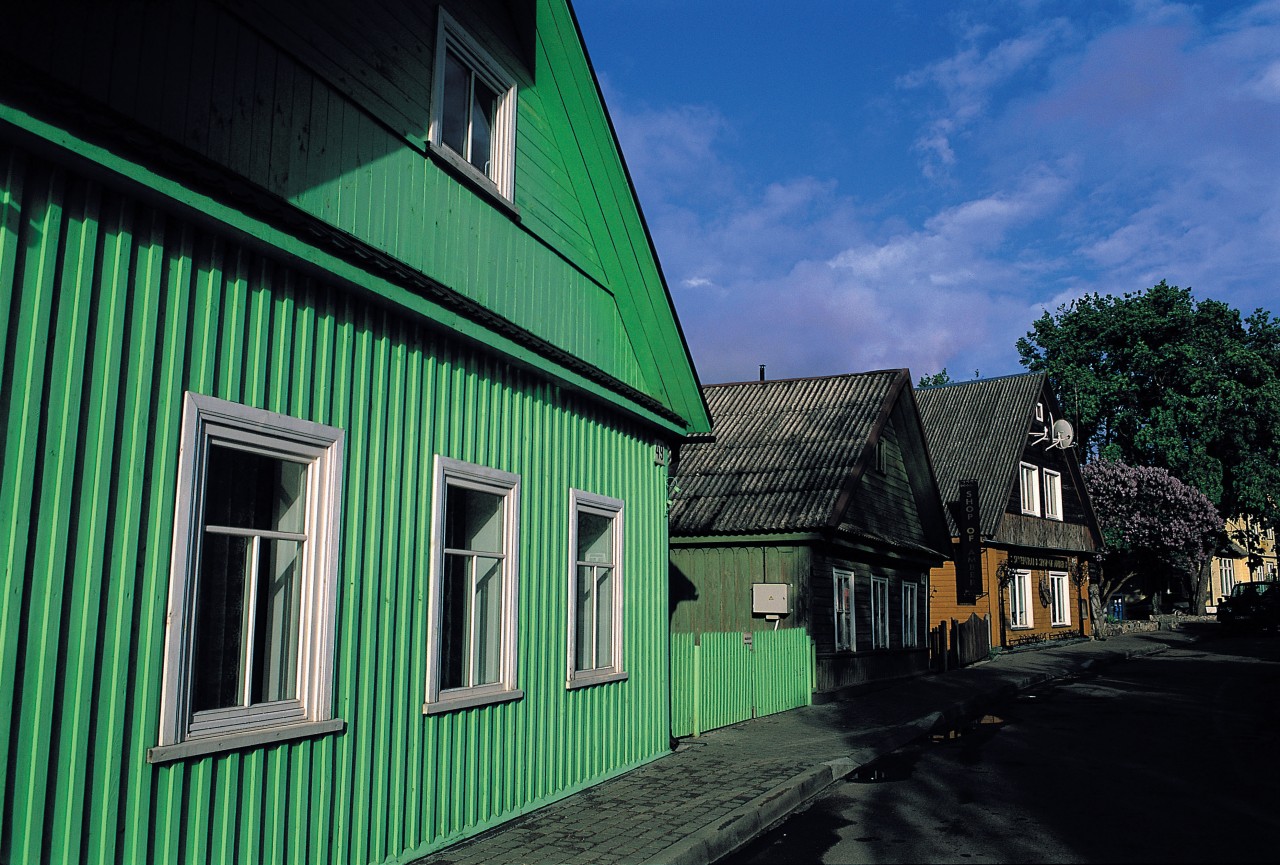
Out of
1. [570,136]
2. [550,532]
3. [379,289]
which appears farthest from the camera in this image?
[570,136]

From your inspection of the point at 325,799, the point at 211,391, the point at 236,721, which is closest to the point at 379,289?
the point at 211,391

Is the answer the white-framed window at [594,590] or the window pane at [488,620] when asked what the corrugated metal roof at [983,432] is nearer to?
the white-framed window at [594,590]

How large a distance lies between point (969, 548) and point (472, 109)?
71.7 feet

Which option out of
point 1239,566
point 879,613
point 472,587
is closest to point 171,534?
point 472,587

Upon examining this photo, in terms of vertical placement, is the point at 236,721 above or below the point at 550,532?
below

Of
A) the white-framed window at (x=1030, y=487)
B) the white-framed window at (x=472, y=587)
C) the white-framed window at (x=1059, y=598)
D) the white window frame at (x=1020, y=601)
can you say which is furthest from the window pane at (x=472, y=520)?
the white-framed window at (x=1059, y=598)

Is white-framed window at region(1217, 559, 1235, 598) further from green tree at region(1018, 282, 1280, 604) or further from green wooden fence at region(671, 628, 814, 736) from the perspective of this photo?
green wooden fence at region(671, 628, 814, 736)

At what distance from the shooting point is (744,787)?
27.9 ft

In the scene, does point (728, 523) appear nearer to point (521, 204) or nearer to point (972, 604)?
point (521, 204)

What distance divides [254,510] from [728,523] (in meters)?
12.6

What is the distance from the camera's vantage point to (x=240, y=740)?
16.7 ft

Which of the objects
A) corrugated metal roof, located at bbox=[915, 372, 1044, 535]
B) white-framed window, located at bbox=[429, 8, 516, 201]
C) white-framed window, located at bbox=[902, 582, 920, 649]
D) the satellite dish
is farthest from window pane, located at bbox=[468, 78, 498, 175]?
the satellite dish

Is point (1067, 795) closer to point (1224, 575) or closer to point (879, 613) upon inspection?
point (879, 613)

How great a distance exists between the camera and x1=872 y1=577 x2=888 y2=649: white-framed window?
20.0 metres
